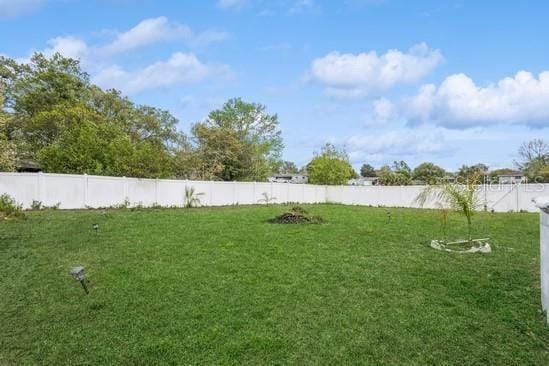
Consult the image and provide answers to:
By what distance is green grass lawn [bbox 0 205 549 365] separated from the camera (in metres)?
3.21

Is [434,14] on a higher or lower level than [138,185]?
higher

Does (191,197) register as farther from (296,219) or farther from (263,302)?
(263,302)

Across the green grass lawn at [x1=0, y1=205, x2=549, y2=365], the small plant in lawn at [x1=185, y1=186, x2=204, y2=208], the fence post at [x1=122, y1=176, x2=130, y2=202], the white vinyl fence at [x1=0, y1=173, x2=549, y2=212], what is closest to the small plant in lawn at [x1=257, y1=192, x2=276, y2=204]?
the white vinyl fence at [x1=0, y1=173, x2=549, y2=212]

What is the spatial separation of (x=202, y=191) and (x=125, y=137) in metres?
4.88

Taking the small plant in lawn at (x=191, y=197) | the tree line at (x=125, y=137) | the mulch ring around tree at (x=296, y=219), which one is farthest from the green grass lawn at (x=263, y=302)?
the small plant in lawn at (x=191, y=197)

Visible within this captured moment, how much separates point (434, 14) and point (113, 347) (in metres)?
10.3

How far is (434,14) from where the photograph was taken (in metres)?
9.61

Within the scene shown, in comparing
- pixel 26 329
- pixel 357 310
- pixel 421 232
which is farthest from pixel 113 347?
pixel 421 232

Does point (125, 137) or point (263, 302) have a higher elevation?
point (125, 137)

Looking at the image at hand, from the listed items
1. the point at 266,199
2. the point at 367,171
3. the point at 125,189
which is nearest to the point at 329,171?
the point at 266,199

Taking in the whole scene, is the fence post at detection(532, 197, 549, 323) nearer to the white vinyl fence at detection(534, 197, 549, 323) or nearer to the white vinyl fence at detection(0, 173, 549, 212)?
the white vinyl fence at detection(534, 197, 549, 323)

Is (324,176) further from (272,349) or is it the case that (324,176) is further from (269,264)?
(272,349)

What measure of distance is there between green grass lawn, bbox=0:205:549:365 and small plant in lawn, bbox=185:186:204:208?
8.17 meters

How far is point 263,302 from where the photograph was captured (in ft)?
13.9
